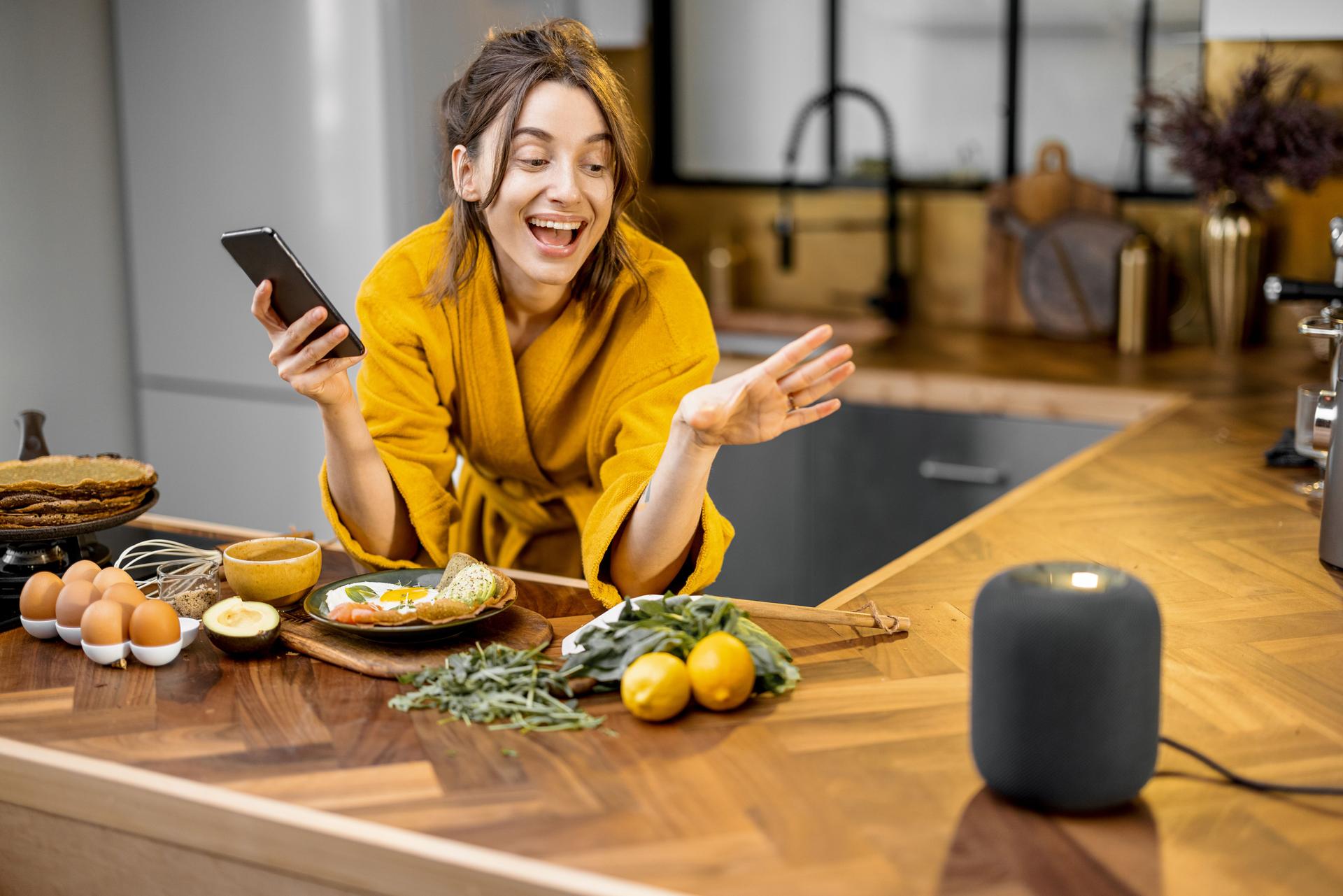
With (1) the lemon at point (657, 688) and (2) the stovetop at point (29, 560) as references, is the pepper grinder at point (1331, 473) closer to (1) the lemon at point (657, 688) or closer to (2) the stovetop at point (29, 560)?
(1) the lemon at point (657, 688)

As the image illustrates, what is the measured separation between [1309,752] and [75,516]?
1.26 m

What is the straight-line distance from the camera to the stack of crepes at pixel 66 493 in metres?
1.49

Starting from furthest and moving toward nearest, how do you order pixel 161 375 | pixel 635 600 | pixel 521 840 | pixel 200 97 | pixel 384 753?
pixel 161 375
pixel 200 97
pixel 635 600
pixel 384 753
pixel 521 840

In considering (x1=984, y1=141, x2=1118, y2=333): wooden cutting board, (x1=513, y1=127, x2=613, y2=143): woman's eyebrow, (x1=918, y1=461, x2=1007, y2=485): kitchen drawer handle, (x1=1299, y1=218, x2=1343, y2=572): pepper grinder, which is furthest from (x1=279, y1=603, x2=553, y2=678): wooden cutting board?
(x1=984, y1=141, x2=1118, y2=333): wooden cutting board

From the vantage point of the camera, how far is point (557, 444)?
1925mm

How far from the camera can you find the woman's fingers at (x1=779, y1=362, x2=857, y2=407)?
4.42ft

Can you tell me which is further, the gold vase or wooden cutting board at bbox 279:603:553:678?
the gold vase

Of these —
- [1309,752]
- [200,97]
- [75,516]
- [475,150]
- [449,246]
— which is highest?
[200,97]

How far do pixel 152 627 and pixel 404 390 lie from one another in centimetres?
56

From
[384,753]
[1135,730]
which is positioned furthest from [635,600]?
[1135,730]

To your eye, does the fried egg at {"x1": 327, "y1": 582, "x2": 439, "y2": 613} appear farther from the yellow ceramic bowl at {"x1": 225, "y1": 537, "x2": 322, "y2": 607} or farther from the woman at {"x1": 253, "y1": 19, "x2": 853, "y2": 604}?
the woman at {"x1": 253, "y1": 19, "x2": 853, "y2": 604}

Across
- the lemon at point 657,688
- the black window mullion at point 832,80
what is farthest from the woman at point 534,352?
the black window mullion at point 832,80

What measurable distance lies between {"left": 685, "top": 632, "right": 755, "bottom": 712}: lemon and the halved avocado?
425mm

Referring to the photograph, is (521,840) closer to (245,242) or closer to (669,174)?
(245,242)
